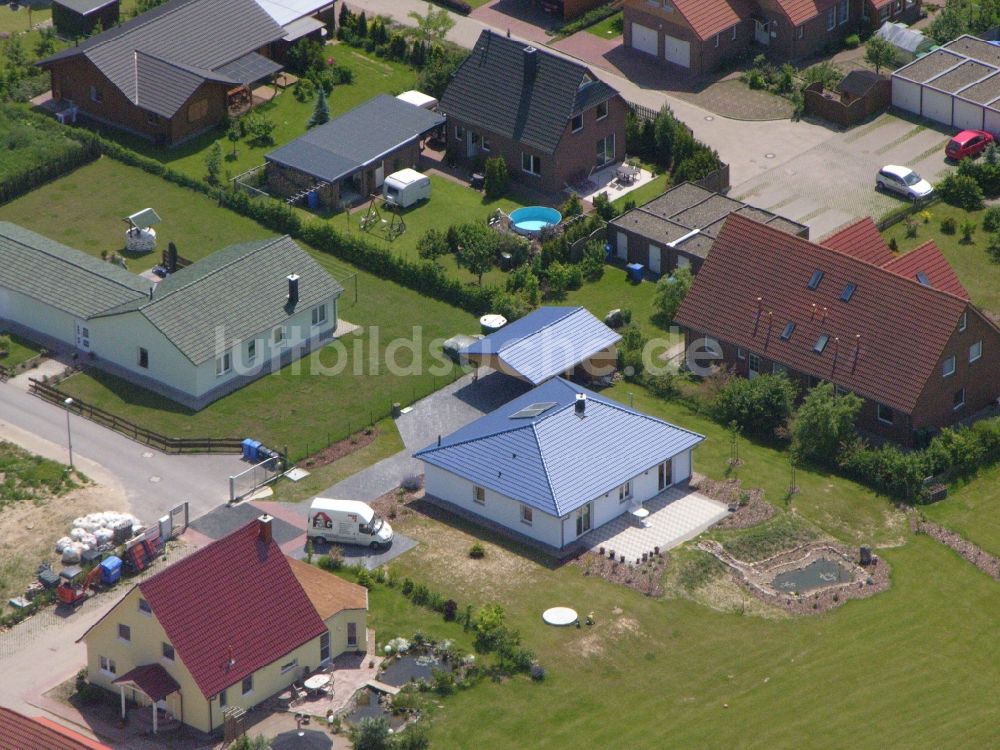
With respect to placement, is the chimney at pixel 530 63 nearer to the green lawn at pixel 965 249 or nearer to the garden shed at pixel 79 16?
the green lawn at pixel 965 249

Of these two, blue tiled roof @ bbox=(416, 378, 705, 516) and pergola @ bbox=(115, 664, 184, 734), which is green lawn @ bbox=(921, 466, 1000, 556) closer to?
blue tiled roof @ bbox=(416, 378, 705, 516)

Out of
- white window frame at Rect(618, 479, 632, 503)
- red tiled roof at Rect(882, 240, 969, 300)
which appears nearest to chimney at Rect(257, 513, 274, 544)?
white window frame at Rect(618, 479, 632, 503)

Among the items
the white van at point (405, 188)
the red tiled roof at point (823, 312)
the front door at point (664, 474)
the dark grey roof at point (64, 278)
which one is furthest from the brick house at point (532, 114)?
the front door at point (664, 474)

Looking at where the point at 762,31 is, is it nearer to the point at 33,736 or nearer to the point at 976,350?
the point at 976,350

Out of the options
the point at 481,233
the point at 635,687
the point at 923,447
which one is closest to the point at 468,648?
the point at 635,687

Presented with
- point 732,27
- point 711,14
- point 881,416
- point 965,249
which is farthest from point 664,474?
point 732,27
